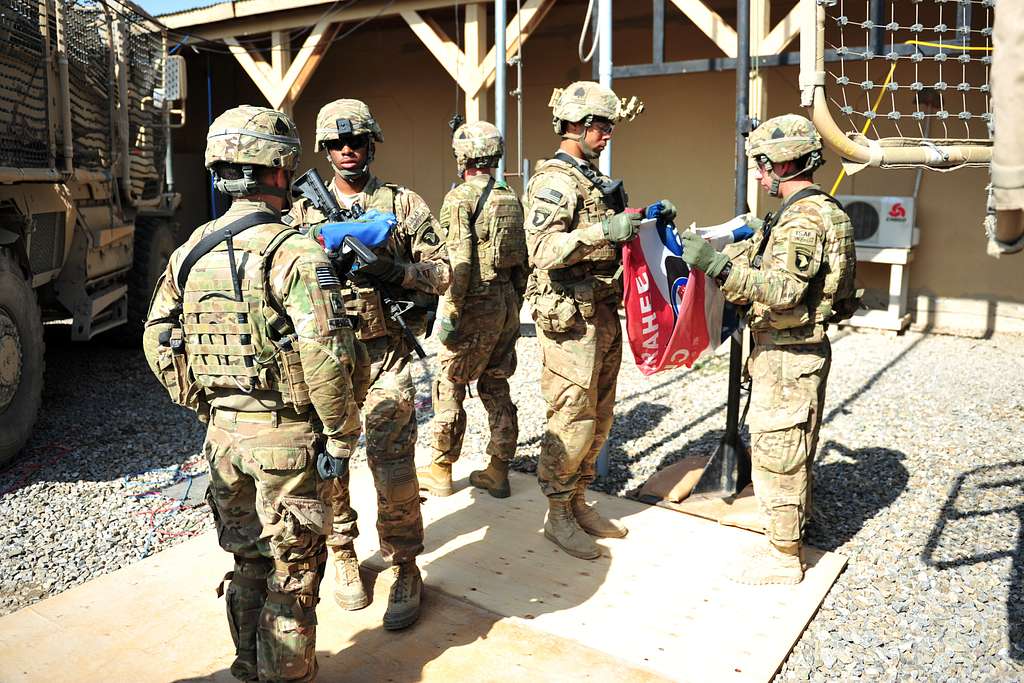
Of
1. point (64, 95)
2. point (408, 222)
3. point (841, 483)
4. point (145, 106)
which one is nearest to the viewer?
point (408, 222)

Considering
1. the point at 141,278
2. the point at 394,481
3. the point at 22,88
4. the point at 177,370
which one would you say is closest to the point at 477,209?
the point at 394,481

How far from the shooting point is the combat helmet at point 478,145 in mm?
4660

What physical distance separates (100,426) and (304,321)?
13.9 ft

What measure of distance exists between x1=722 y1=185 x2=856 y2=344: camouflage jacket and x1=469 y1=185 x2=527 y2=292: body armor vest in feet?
4.40

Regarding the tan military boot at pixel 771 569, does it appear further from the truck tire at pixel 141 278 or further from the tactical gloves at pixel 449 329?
the truck tire at pixel 141 278

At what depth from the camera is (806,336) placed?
3770 millimetres

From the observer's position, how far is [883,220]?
8.80 m

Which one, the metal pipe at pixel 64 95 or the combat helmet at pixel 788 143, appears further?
the metal pipe at pixel 64 95

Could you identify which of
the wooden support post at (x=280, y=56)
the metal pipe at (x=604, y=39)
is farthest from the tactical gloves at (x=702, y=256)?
the wooden support post at (x=280, y=56)

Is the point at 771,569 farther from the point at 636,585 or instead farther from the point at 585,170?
the point at 585,170

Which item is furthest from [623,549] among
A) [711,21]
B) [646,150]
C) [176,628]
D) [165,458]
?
[646,150]

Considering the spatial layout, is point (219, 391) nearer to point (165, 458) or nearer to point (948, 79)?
point (165, 458)

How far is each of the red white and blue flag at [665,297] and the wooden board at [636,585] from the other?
0.86m

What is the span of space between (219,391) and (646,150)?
8467mm
